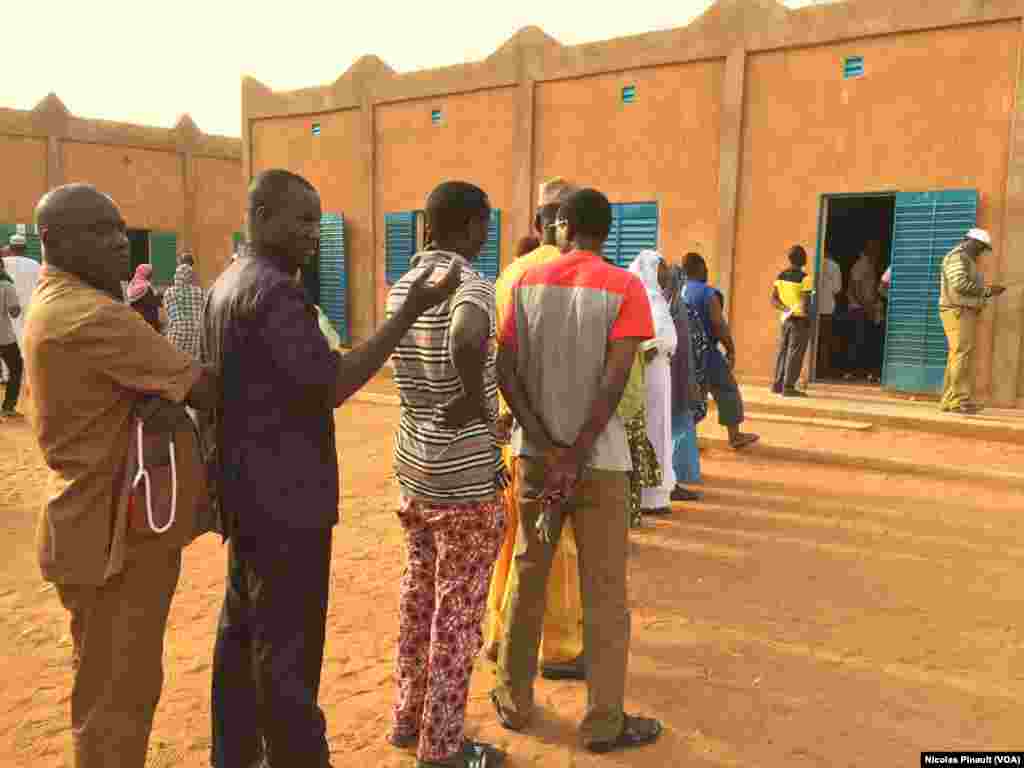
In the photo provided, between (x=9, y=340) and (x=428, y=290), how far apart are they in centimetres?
788

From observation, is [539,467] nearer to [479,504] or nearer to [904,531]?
[479,504]

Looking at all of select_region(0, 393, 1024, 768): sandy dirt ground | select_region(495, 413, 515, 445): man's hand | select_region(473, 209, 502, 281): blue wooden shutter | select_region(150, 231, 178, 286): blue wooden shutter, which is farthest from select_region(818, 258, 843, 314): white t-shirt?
select_region(150, 231, 178, 286): blue wooden shutter

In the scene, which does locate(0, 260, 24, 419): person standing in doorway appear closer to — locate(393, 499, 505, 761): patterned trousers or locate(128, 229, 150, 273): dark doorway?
locate(393, 499, 505, 761): patterned trousers

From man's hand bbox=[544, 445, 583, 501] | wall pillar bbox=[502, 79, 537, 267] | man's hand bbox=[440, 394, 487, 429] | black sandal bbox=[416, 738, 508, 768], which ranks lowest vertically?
black sandal bbox=[416, 738, 508, 768]

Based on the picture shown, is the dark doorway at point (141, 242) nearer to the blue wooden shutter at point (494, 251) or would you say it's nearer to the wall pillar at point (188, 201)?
the wall pillar at point (188, 201)

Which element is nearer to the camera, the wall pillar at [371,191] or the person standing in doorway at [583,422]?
the person standing in doorway at [583,422]

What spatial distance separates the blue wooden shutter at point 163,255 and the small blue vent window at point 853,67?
15.3 m

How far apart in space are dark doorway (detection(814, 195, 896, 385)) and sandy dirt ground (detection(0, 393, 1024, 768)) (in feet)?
16.7

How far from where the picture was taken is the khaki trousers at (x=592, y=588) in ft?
8.35

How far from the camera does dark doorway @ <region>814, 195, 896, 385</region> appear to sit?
1053 cm

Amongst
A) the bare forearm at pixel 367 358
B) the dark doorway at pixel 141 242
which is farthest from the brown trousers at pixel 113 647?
the dark doorway at pixel 141 242

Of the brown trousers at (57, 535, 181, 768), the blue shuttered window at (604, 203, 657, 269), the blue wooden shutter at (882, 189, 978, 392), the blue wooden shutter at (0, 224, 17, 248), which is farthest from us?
the blue wooden shutter at (0, 224, 17, 248)

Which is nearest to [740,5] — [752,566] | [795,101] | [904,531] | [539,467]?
[795,101]

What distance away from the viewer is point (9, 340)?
26.8 ft
